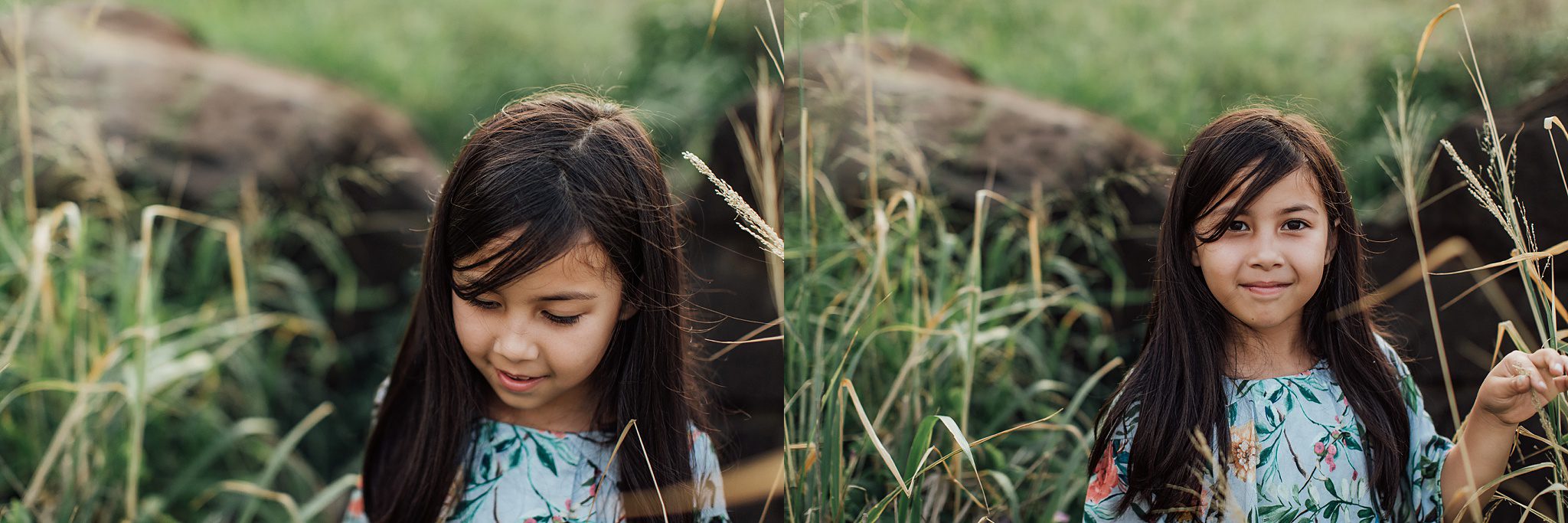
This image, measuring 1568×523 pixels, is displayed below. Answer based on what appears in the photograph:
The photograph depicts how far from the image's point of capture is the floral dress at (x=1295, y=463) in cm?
150

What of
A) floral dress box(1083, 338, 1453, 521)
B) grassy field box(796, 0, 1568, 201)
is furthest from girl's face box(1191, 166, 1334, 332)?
grassy field box(796, 0, 1568, 201)

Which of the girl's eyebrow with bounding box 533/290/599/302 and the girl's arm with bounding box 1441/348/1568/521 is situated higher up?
the girl's eyebrow with bounding box 533/290/599/302

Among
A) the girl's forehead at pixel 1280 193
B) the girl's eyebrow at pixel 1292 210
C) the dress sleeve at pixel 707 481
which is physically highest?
the girl's forehead at pixel 1280 193

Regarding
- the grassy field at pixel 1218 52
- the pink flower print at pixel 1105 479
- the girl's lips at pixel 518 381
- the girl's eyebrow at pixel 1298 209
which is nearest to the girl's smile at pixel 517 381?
the girl's lips at pixel 518 381

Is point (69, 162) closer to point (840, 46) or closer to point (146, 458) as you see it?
point (146, 458)

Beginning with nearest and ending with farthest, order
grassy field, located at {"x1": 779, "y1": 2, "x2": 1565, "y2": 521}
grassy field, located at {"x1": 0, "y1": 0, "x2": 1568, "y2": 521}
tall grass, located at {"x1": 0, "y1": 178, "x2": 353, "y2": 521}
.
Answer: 1. grassy field, located at {"x1": 779, "y1": 2, "x2": 1565, "y2": 521}
2. grassy field, located at {"x1": 0, "y1": 0, "x2": 1568, "y2": 521}
3. tall grass, located at {"x1": 0, "y1": 178, "x2": 353, "y2": 521}

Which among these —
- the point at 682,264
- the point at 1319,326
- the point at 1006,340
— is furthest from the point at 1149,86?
the point at 682,264

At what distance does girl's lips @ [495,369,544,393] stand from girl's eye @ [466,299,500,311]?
9 centimetres

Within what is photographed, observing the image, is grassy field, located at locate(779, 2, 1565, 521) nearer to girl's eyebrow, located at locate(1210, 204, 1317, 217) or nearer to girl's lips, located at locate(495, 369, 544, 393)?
girl's eyebrow, located at locate(1210, 204, 1317, 217)

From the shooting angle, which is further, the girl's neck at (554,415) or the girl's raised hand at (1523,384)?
the girl's neck at (554,415)

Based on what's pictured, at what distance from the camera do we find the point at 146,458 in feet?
8.76

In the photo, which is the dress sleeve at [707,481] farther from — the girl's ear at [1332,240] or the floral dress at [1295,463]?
the girl's ear at [1332,240]

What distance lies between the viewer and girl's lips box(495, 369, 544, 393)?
1.57m

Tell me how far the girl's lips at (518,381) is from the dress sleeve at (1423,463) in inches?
47.5
